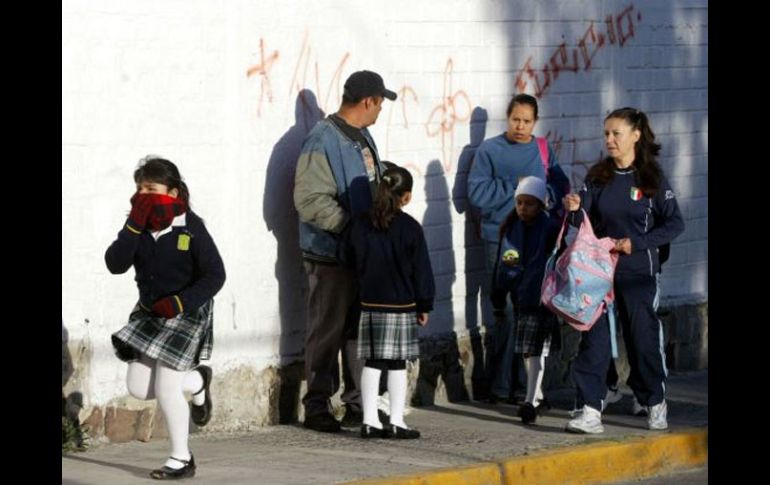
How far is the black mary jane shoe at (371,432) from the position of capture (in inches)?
392

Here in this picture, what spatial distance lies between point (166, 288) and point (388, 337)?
1.61 metres

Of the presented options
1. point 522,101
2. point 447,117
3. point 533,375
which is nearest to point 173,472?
point 533,375

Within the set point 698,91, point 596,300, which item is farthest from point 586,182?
point 698,91

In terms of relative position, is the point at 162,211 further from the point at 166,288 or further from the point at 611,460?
the point at 611,460

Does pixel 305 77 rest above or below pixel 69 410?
above

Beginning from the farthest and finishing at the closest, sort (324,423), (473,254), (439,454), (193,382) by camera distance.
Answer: (473,254) < (324,423) < (439,454) < (193,382)

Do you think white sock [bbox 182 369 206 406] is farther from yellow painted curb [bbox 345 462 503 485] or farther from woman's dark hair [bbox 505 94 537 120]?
woman's dark hair [bbox 505 94 537 120]

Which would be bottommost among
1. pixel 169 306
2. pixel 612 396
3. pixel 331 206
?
pixel 612 396

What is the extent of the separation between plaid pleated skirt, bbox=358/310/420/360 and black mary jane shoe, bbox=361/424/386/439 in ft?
1.41

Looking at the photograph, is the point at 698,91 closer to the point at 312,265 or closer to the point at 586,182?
the point at 586,182

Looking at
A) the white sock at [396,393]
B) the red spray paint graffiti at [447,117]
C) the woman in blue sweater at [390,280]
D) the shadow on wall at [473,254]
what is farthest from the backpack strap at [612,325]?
the red spray paint graffiti at [447,117]

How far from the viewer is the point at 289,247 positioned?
10.4 meters

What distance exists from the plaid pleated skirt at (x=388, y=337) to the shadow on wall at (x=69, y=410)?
155cm

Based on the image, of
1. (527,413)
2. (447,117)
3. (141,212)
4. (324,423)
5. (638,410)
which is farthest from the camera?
(447,117)
